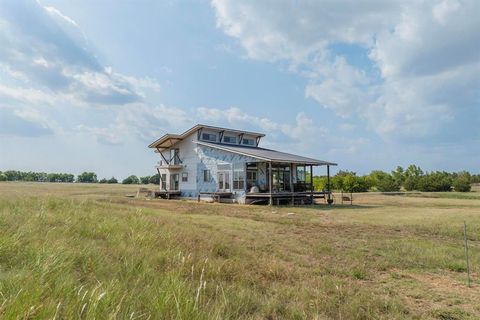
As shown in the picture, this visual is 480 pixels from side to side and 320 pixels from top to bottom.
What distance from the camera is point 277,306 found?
4.60 meters

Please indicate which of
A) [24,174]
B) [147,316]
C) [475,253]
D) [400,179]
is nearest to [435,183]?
[400,179]

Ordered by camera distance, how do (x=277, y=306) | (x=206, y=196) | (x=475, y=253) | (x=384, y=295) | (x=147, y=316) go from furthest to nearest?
(x=206, y=196), (x=475, y=253), (x=384, y=295), (x=277, y=306), (x=147, y=316)

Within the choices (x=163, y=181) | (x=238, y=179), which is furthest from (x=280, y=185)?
(x=163, y=181)

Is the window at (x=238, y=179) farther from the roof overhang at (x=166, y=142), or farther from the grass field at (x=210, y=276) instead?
the grass field at (x=210, y=276)

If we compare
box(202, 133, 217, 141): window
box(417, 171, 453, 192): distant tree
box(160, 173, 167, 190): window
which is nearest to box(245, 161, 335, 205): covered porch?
box(202, 133, 217, 141): window

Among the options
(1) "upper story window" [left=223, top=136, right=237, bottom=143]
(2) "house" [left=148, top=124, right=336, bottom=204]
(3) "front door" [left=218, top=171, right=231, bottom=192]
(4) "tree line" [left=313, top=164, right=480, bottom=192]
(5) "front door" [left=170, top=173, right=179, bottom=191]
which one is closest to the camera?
(2) "house" [left=148, top=124, right=336, bottom=204]

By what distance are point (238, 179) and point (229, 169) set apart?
4.25ft

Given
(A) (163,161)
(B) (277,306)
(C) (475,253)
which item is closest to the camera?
(B) (277,306)

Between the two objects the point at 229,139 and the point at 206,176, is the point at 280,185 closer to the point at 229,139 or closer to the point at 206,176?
the point at 206,176

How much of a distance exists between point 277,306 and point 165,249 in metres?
2.62

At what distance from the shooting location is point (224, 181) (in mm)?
30031

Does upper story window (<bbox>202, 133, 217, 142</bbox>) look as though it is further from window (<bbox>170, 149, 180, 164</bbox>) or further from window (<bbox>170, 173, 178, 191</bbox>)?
window (<bbox>170, 173, 178, 191</bbox>)

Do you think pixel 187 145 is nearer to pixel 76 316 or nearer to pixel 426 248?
pixel 426 248

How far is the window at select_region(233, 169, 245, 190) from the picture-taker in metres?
28.3
